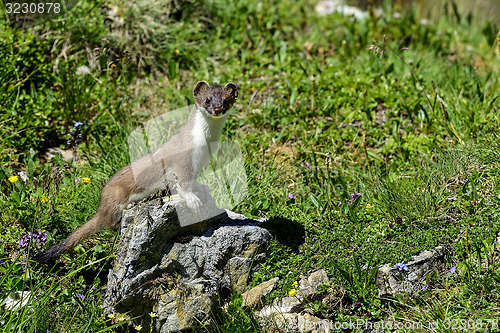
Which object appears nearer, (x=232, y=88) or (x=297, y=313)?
(x=297, y=313)

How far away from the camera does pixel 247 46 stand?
275 inches

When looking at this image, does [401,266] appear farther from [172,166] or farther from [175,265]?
[172,166]

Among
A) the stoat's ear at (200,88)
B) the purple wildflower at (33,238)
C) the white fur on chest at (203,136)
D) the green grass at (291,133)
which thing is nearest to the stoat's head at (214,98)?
the stoat's ear at (200,88)

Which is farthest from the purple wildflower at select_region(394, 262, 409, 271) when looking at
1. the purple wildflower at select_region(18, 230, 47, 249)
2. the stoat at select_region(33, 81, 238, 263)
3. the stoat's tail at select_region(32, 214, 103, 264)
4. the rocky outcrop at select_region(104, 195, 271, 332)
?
the purple wildflower at select_region(18, 230, 47, 249)

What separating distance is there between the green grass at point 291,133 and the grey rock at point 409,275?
0.24ft

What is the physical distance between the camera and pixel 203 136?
438 centimetres

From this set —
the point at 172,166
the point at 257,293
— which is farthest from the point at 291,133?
the point at 257,293

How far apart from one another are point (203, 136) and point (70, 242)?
4.56 feet

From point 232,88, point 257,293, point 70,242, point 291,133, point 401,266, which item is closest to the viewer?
point 401,266

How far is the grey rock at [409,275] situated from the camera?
12.5 feet

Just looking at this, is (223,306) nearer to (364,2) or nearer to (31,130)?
(31,130)

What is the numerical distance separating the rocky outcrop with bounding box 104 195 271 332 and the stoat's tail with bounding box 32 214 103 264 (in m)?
0.40

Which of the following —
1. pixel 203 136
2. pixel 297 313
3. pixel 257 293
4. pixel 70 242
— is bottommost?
pixel 297 313

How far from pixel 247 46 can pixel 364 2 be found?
388 centimetres
